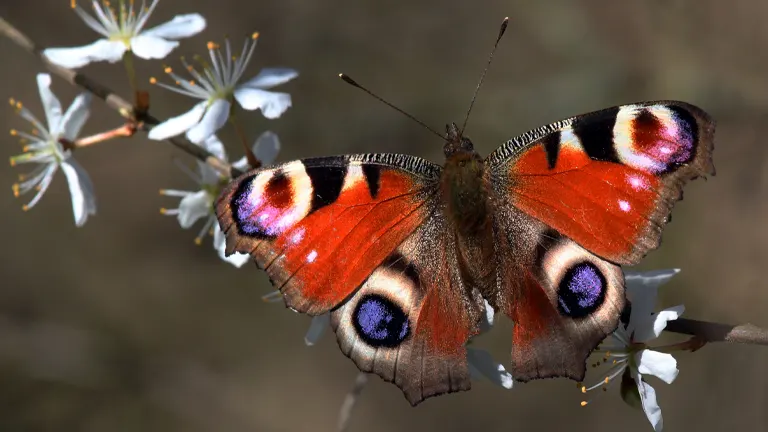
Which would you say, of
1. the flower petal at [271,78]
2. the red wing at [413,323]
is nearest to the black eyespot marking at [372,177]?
the red wing at [413,323]

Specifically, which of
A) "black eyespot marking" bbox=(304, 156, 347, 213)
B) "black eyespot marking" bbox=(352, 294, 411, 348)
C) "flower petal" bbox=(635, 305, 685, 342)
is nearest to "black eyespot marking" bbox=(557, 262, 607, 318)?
"flower petal" bbox=(635, 305, 685, 342)

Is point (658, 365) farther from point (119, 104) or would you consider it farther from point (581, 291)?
point (119, 104)

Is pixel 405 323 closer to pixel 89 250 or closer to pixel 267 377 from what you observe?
pixel 267 377

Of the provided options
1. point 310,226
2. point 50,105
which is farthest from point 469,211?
point 50,105

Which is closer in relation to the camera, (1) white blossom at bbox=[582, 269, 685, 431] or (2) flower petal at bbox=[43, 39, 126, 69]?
(1) white blossom at bbox=[582, 269, 685, 431]

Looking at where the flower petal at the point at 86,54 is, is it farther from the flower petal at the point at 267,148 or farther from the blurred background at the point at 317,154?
the blurred background at the point at 317,154

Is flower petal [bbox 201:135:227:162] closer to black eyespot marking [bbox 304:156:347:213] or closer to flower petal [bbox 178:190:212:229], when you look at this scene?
flower petal [bbox 178:190:212:229]

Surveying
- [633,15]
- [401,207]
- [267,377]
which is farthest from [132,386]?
[633,15]
